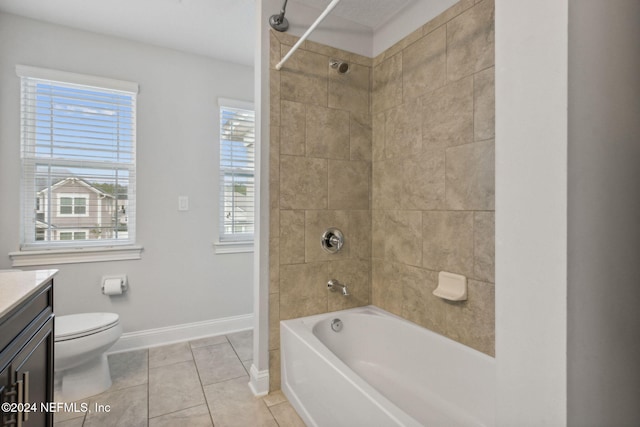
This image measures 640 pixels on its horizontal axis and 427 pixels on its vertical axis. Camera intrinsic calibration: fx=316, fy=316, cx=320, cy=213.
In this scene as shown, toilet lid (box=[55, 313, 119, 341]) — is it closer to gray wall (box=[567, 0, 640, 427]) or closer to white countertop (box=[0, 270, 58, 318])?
white countertop (box=[0, 270, 58, 318])

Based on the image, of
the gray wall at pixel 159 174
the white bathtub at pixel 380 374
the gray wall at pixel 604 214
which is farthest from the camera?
the gray wall at pixel 159 174

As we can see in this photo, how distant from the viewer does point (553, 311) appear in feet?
1.68

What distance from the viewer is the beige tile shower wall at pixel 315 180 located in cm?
195

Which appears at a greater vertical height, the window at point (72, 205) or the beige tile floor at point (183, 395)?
the window at point (72, 205)

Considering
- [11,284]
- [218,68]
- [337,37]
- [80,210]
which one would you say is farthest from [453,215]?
[80,210]

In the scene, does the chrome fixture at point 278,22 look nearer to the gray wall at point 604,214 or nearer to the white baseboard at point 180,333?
the gray wall at point 604,214

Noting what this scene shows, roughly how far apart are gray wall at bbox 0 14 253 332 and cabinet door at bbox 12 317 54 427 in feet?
4.46

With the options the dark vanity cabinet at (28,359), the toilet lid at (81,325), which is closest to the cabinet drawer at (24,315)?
the dark vanity cabinet at (28,359)

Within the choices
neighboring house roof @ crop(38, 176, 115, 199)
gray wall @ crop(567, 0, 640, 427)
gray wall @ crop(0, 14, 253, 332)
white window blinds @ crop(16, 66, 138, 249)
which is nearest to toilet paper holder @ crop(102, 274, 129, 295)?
gray wall @ crop(0, 14, 253, 332)

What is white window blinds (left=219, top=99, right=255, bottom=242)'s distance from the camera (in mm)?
2871

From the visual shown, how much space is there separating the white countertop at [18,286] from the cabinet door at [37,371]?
17cm

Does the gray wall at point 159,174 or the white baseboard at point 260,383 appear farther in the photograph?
the gray wall at point 159,174

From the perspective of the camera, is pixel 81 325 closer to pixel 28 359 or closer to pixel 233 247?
pixel 28 359

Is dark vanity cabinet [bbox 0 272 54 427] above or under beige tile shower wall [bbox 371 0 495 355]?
under
